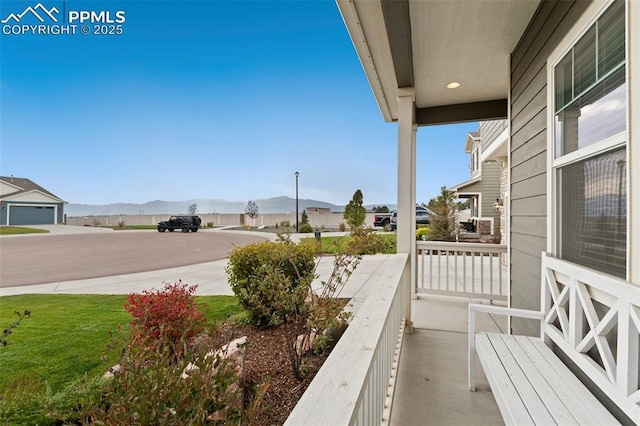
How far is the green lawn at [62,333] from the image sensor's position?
245 cm

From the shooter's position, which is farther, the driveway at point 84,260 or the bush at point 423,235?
the bush at point 423,235

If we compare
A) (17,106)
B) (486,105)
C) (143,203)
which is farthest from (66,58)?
(143,203)

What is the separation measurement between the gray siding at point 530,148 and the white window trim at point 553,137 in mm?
75

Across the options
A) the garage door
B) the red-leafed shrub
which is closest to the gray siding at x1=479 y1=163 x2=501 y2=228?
the red-leafed shrub

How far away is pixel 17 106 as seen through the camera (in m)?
9.70

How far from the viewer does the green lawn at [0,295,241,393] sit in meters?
2.45

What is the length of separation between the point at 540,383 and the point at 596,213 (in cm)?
87

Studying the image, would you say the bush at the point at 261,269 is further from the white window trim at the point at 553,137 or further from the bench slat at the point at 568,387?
the white window trim at the point at 553,137

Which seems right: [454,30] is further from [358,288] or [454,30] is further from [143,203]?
[143,203]

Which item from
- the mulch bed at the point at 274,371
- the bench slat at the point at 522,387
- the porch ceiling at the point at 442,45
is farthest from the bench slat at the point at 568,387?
the porch ceiling at the point at 442,45

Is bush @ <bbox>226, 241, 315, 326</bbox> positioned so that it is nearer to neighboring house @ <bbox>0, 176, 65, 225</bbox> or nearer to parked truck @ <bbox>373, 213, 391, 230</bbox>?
parked truck @ <bbox>373, 213, 391, 230</bbox>

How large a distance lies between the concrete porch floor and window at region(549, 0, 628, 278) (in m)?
1.13

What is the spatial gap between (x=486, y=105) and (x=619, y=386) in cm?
331

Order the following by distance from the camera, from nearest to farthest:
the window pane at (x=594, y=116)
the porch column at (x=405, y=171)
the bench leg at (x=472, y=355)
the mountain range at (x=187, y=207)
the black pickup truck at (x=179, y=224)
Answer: the window pane at (x=594, y=116) → the bench leg at (x=472, y=355) → the porch column at (x=405, y=171) → the black pickup truck at (x=179, y=224) → the mountain range at (x=187, y=207)
